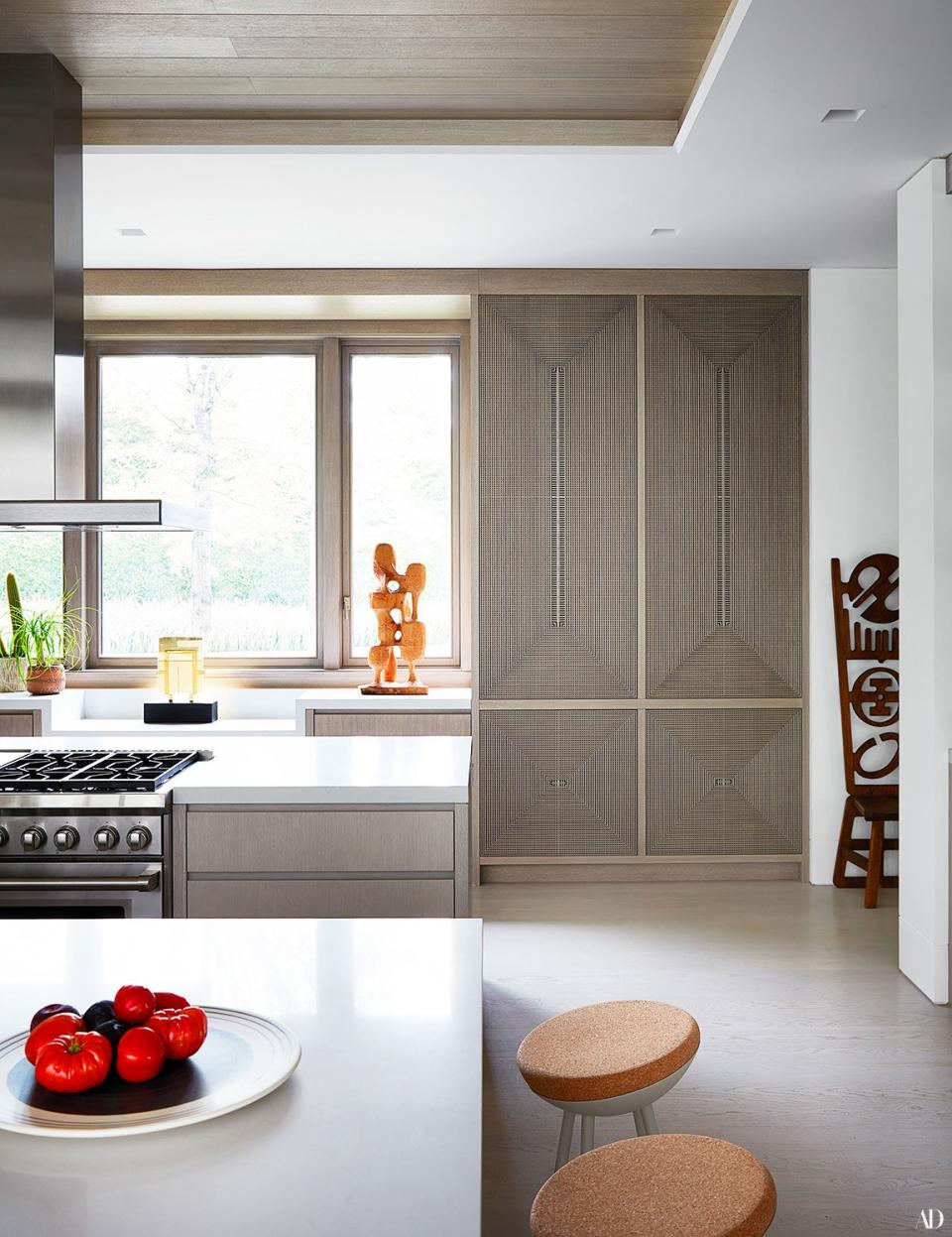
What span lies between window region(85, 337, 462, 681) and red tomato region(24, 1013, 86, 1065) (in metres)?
4.12

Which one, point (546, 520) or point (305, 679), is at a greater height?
point (546, 520)

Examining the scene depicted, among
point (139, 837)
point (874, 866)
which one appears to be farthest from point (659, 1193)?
point (874, 866)

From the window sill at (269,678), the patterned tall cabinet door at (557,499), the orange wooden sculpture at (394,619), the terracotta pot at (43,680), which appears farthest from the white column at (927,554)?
the terracotta pot at (43,680)

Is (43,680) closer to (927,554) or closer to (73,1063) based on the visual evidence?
(927,554)

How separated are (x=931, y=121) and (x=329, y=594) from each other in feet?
10.8

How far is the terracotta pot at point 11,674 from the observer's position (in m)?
5.09

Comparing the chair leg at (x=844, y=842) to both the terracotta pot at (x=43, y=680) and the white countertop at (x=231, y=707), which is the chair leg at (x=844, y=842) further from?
the terracotta pot at (x=43, y=680)

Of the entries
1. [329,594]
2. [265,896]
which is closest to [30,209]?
[265,896]

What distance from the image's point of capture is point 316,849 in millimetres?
2578

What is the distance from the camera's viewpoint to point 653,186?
365 cm

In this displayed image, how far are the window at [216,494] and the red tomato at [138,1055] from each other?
429 cm

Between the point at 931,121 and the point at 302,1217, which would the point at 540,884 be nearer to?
the point at 931,121

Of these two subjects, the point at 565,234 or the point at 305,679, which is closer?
the point at 565,234

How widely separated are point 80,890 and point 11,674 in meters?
2.89
